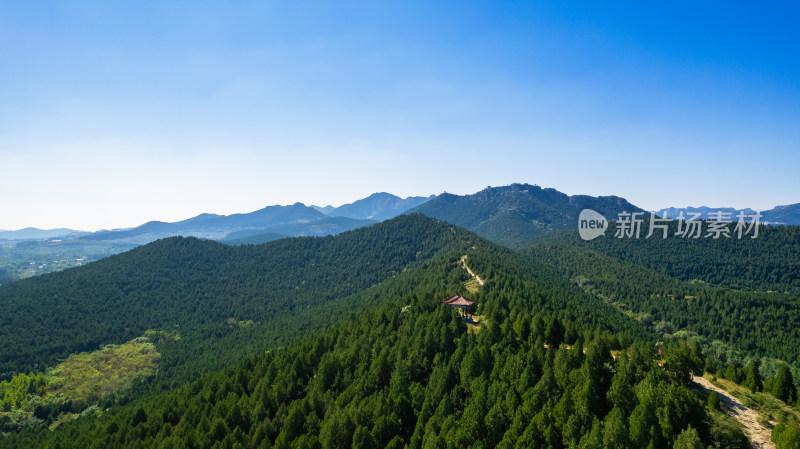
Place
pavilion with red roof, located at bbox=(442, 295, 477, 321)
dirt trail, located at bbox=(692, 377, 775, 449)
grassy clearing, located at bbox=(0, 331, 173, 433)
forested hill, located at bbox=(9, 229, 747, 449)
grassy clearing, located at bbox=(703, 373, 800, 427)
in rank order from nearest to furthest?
dirt trail, located at bbox=(692, 377, 775, 449) < forested hill, located at bbox=(9, 229, 747, 449) < grassy clearing, located at bbox=(703, 373, 800, 427) < pavilion with red roof, located at bbox=(442, 295, 477, 321) < grassy clearing, located at bbox=(0, 331, 173, 433)

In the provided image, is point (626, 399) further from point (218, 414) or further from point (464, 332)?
point (218, 414)

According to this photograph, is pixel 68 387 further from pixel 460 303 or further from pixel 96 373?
pixel 460 303

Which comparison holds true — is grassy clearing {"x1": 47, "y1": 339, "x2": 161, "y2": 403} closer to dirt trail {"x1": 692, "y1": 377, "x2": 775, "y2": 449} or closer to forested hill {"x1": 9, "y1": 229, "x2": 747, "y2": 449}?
forested hill {"x1": 9, "y1": 229, "x2": 747, "y2": 449}

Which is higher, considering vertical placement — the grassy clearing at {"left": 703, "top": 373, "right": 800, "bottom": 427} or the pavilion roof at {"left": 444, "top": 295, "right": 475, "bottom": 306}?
the pavilion roof at {"left": 444, "top": 295, "right": 475, "bottom": 306}

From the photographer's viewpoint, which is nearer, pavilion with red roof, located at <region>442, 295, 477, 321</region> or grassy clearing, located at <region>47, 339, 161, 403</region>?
pavilion with red roof, located at <region>442, 295, 477, 321</region>

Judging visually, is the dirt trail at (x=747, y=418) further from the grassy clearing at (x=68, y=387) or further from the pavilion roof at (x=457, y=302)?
the grassy clearing at (x=68, y=387)

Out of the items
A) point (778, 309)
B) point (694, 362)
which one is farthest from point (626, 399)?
point (778, 309)

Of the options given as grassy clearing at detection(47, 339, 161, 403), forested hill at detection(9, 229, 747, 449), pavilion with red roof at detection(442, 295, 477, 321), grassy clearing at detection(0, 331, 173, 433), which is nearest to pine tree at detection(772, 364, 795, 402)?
forested hill at detection(9, 229, 747, 449)

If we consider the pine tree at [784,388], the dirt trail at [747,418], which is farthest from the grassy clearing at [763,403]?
the pine tree at [784,388]

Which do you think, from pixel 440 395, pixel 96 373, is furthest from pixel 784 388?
pixel 96 373

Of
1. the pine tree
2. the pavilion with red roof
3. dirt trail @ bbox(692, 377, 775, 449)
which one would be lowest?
dirt trail @ bbox(692, 377, 775, 449)
